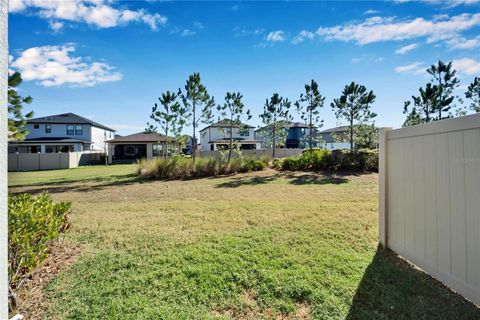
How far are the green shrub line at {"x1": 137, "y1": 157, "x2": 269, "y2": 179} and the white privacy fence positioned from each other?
36.4ft

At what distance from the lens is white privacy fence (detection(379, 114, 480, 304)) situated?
241 cm

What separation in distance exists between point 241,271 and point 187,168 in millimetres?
10963

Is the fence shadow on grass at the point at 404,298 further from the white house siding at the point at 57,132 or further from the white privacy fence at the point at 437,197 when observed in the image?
the white house siding at the point at 57,132

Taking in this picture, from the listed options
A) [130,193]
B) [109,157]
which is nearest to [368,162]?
[130,193]

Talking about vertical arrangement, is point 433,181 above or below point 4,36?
below

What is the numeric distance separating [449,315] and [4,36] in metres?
4.17

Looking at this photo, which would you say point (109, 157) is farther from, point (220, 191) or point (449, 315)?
point (449, 315)

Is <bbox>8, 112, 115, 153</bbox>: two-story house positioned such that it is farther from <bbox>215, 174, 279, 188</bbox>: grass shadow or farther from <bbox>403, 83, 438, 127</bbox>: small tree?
<bbox>403, 83, 438, 127</bbox>: small tree

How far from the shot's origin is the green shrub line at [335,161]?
14.1 metres

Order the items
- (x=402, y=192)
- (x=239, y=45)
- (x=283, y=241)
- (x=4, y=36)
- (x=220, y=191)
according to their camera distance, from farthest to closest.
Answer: (x=239, y=45)
(x=220, y=191)
(x=283, y=241)
(x=402, y=192)
(x=4, y=36)

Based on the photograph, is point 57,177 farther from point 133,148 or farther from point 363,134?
point 363,134

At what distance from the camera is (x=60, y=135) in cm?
3206

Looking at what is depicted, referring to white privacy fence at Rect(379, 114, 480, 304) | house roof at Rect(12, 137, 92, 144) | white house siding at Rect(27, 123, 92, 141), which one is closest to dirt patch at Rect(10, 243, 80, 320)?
white privacy fence at Rect(379, 114, 480, 304)

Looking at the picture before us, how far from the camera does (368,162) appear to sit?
46.0ft
